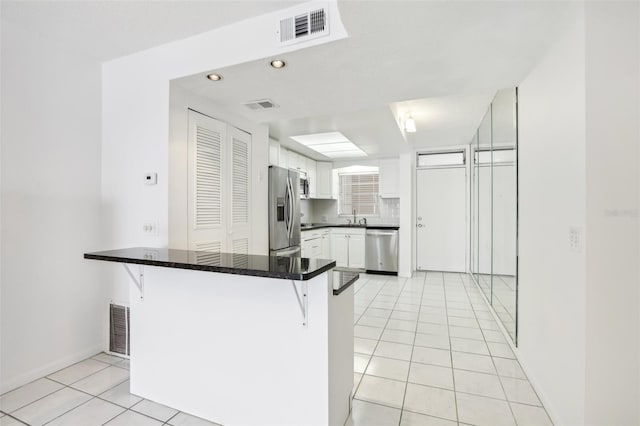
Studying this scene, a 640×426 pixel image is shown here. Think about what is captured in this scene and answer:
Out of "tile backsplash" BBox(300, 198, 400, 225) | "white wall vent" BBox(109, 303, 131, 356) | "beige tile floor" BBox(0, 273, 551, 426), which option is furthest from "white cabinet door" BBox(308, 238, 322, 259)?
"white wall vent" BBox(109, 303, 131, 356)

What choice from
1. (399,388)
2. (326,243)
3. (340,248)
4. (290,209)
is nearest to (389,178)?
(340,248)

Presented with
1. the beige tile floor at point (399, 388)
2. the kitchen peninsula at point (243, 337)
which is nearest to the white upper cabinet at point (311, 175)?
the beige tile floor at point (399, 388)

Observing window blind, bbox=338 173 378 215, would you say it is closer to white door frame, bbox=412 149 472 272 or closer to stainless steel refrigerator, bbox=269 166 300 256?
white door frame, bbox=412 149 472 272

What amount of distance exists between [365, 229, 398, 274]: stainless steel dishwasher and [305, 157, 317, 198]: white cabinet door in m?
1.43

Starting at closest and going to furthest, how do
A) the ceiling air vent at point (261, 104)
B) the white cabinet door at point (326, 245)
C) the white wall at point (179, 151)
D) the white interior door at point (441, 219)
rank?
the white wall at point (179, 151) < the ceiling air vent at point (261, 104) < the white interior door at point (441, 219) < the white cabinet door at point (326, 245)

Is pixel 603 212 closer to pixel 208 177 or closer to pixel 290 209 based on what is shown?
pixel 208 177

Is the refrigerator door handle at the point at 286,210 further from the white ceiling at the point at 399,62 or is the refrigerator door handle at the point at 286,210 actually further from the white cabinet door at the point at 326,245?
the white cabinet door at the point at 326,245

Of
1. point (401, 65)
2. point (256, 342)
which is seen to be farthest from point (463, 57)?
point (256, 342)

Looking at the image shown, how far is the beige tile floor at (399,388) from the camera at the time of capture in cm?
182

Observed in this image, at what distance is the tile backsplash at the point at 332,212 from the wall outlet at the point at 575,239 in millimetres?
4912

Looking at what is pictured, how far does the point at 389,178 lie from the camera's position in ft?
20.5

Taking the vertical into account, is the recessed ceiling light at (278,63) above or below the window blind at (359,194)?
above

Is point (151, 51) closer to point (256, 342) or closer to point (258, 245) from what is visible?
point (258, 245)

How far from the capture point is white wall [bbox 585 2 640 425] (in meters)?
1.38
